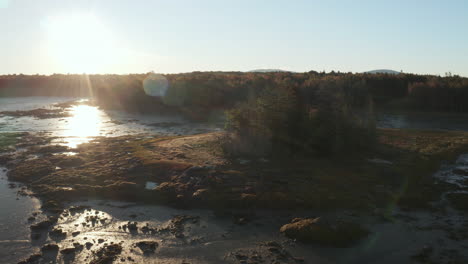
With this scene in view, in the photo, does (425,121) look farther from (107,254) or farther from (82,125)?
(107,254)

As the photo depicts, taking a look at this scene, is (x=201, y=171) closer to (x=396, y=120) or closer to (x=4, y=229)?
(x=4, y=229)

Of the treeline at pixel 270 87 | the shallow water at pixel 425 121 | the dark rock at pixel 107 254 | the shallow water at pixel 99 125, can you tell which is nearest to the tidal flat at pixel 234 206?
the dark rock at pixel 107 254

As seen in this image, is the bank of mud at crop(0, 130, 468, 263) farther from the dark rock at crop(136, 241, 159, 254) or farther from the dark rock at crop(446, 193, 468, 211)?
Result: the dark rock at crop(446, 193, 468, 211)

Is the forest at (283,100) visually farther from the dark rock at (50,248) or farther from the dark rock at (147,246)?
the dark rock at (50,248)

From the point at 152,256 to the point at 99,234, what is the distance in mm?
2373

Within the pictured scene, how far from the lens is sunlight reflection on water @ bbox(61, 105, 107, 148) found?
95.7 feet

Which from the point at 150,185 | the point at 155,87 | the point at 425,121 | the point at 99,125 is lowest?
the point at 150,185

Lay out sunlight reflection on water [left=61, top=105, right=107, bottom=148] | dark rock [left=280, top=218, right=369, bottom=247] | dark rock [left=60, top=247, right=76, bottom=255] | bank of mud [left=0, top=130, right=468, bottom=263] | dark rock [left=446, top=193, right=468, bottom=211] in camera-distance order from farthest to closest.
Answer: sunlight reflection on water [left=61, top=105, right=107, bottom=148] → dark rock [left=446, top=193, right=468, bottom=211] → dark rock [left=280, top=218, right=369, bottom=247] → bank of mud [left=0, top=130, right=468, bottom=263] → dark rock [left=60, top=247, right=76, bottom=255]

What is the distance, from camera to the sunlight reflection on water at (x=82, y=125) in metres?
29.2

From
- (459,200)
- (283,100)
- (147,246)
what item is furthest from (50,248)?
(283,100)

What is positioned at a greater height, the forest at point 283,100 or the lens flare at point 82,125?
the forest at point 283,100

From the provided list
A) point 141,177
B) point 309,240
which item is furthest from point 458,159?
point 141,177

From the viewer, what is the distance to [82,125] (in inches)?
1458

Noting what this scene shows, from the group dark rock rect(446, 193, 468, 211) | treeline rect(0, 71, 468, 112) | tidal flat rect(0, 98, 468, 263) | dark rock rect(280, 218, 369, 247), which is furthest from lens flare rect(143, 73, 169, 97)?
dark rock rect(280, 218, 369, 247)
